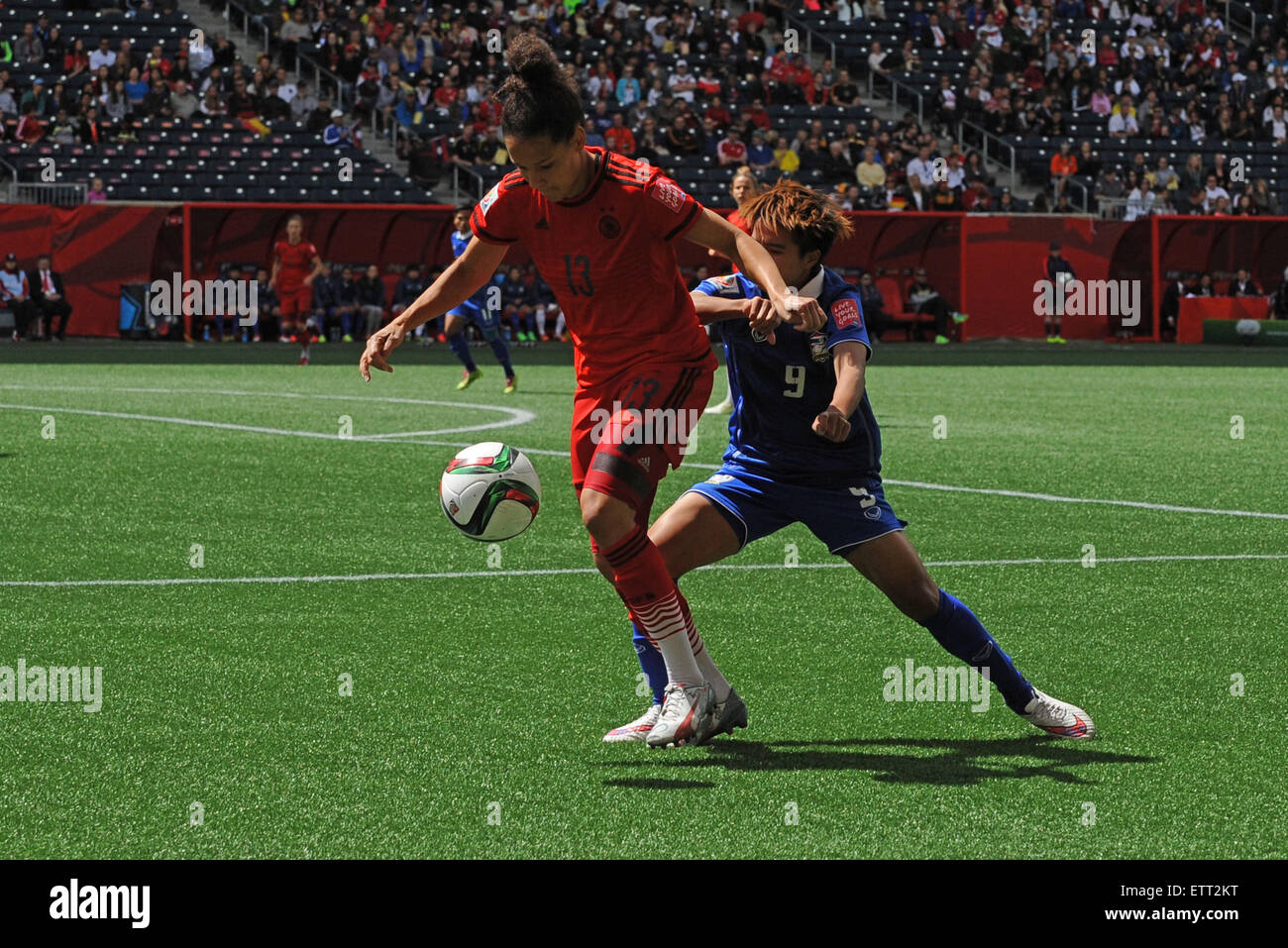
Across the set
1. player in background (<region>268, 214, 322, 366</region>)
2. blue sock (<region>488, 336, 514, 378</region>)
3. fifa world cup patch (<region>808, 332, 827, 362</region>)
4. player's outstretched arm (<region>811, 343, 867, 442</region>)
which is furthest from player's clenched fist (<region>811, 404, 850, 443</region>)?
player in background (<region>268, 214, 322, 366</region>)

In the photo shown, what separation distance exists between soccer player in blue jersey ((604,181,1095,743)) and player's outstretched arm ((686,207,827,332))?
0.16 m

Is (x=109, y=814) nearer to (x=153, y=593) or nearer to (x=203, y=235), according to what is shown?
(x=153, y=593)

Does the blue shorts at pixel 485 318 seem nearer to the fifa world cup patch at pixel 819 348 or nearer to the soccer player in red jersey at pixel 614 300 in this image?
the soccer player in red jersey at pixel 614 300

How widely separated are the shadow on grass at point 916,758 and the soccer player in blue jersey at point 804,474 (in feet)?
0.37

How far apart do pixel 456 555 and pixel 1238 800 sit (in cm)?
539

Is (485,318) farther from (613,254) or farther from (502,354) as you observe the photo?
(613,254)

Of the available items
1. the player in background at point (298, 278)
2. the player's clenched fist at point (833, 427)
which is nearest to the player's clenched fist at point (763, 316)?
the player's clenched fist at point (833, 427)

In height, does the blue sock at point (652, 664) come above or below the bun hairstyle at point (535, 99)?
below

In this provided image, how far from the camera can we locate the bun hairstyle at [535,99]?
5.33 metres

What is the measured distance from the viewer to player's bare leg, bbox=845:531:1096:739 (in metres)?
5.54

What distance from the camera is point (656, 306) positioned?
18.6 feet

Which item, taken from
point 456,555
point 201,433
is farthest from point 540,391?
point 456,555

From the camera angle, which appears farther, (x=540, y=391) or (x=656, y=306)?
(x=540, y=391)

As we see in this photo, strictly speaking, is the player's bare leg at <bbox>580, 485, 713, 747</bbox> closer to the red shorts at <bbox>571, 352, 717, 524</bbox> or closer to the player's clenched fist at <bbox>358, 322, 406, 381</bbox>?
the red shorts at <bbox>571, 352, 717, 524</bbox>
